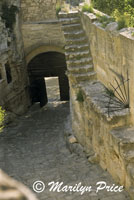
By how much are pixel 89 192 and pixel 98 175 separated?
2.66ft

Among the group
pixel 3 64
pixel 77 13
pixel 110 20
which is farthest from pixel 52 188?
pixel 3 64

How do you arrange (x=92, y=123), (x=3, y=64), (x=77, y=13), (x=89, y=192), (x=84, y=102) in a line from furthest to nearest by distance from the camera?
(x=3, y=64) < (x=77, y=13) < (x=84, y=102) < (x=92, y=123) < (x=89, y=192)

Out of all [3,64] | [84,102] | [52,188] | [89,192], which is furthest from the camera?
[3,64]

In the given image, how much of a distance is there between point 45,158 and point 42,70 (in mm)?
8872

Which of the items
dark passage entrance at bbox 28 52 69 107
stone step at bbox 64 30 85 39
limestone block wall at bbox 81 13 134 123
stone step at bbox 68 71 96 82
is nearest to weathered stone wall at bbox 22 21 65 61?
dark passage entrance at bbox 28 52 69 107

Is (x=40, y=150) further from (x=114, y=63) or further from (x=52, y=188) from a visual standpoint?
(x=114, y=63)

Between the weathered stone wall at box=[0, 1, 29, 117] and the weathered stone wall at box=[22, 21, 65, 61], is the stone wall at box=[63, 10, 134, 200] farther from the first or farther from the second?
the weathered stone wall at box=[22, 21, 65, 61]

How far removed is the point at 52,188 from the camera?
7465mm

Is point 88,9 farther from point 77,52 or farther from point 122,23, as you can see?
point 122,23

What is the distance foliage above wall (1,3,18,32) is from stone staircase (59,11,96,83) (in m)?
6.09

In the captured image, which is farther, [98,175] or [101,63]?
[101,63]

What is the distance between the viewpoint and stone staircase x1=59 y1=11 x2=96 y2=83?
953 centimetres

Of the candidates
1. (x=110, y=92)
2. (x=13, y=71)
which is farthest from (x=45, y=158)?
(x=13, y=71)

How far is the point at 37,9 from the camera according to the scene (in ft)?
54.5
